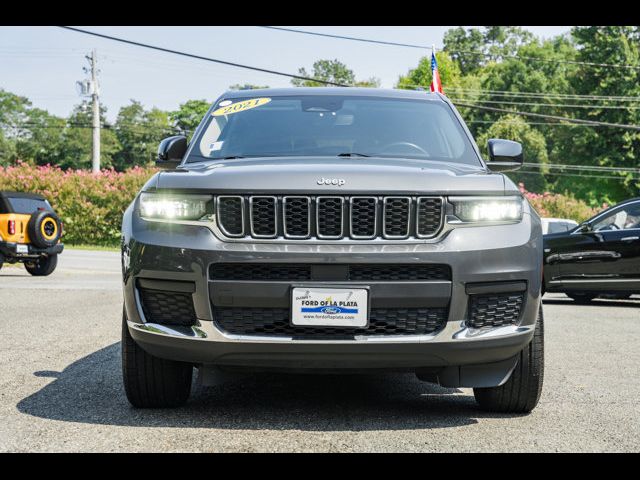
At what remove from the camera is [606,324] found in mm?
10109

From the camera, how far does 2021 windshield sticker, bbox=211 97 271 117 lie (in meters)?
5.82

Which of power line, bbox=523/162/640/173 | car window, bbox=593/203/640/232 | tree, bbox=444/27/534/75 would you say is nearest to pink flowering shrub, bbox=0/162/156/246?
car window, bbox=593/203/640/232

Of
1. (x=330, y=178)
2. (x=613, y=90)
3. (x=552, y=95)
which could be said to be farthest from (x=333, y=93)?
(x=552, y=95)

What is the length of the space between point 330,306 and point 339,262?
204 mm

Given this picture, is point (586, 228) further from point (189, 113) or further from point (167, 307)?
point (189, 113)

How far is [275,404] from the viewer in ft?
16.3

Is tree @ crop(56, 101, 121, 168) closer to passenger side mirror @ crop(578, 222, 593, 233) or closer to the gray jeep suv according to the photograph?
passenger side mirror @ crop(578, 222, 593, 233)

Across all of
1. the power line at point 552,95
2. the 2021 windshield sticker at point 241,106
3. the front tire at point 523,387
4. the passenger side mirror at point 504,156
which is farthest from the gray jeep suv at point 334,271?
the power line at point 552,95
